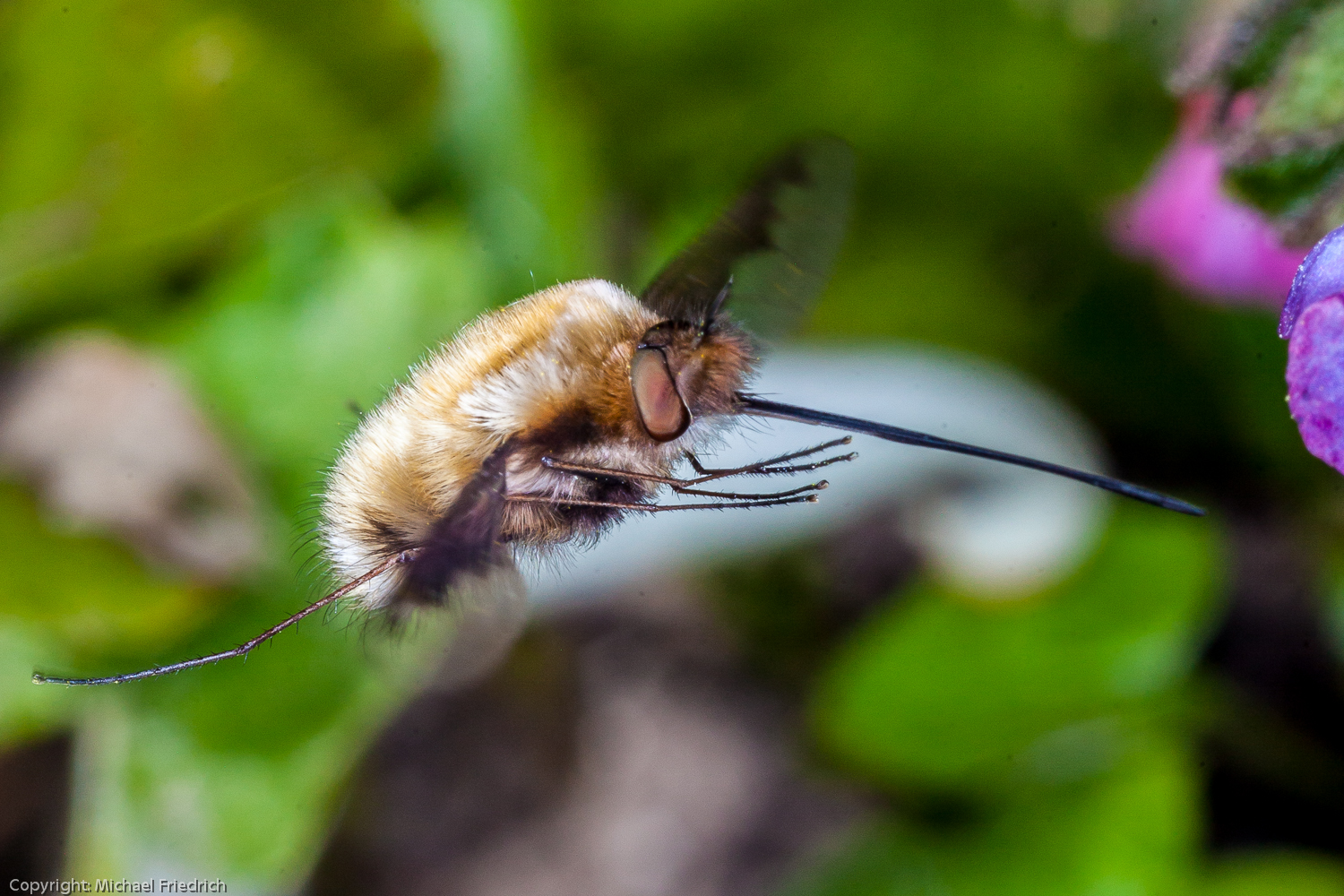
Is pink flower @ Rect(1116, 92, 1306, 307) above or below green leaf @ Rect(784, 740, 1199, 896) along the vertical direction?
above

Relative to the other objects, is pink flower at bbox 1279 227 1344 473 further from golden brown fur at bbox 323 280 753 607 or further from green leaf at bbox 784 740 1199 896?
green leaf at bbox 784 740 1199 896

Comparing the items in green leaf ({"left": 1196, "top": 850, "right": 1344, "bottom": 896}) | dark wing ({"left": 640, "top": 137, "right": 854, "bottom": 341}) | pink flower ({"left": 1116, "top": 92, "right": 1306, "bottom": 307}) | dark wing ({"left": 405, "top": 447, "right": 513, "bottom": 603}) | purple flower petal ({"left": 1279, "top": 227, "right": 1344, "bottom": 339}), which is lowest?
dark wing ({"left": 405, "top": 447, "right": 513, "bottom": 603})

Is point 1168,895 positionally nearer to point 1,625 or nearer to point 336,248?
point 336,248

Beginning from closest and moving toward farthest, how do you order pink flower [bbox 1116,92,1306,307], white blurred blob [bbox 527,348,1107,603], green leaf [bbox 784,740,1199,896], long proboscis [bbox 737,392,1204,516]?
long proboscis [bbox 737,392,1204,516] → pink flower [bbox 1116,92,1306,307] → green leaf [bbox 784,740,1199,896] → white blurred blob [bbox 527,348,1107,603]

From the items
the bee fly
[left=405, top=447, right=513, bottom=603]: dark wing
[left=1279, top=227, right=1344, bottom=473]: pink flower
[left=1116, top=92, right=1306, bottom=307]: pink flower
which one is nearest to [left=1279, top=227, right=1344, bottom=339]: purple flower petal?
[left=1279, top=227, right=1344, bottom=473]: pink flower

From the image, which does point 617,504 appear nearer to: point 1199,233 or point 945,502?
point 1199,233

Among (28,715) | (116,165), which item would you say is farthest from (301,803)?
(116,165)

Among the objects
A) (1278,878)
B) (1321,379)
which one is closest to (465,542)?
(1321,379)
